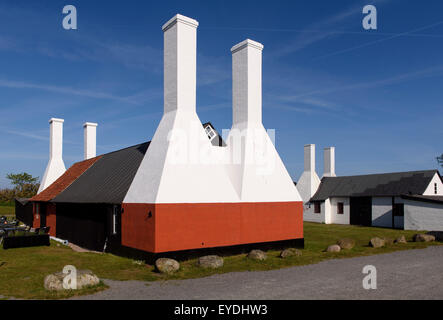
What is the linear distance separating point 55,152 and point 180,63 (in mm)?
22974

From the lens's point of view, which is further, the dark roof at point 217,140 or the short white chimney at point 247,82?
the dark roof at point 217,140

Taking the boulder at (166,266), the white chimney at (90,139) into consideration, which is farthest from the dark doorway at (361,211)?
the white chimney at (90,139)

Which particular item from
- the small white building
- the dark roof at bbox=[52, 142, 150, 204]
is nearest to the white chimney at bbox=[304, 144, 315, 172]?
the small white building

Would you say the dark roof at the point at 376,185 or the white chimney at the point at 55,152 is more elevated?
the white chimney at the point at 55,152

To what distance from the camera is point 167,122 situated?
1562cm

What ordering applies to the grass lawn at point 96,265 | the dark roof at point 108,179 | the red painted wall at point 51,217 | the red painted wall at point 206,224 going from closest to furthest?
the grass lawn at point 96,265 → the red painted wall at point 206,224 → the dark roof at point 108,179 → the red painted wall at point 51,217

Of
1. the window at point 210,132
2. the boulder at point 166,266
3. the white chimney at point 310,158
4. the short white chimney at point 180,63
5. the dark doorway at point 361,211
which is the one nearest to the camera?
the boulder at point 166,266

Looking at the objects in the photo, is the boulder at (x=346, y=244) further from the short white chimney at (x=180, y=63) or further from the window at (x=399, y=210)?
the window at (x=399, y=210)

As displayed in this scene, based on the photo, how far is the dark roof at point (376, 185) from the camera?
3022 cm

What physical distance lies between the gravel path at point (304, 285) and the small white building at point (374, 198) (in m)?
15.5

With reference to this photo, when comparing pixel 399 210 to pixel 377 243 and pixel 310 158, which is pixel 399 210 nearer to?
pixel 310 158

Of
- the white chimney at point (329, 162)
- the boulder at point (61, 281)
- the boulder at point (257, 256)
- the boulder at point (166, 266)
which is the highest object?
the white chimney at point (329, 162)
